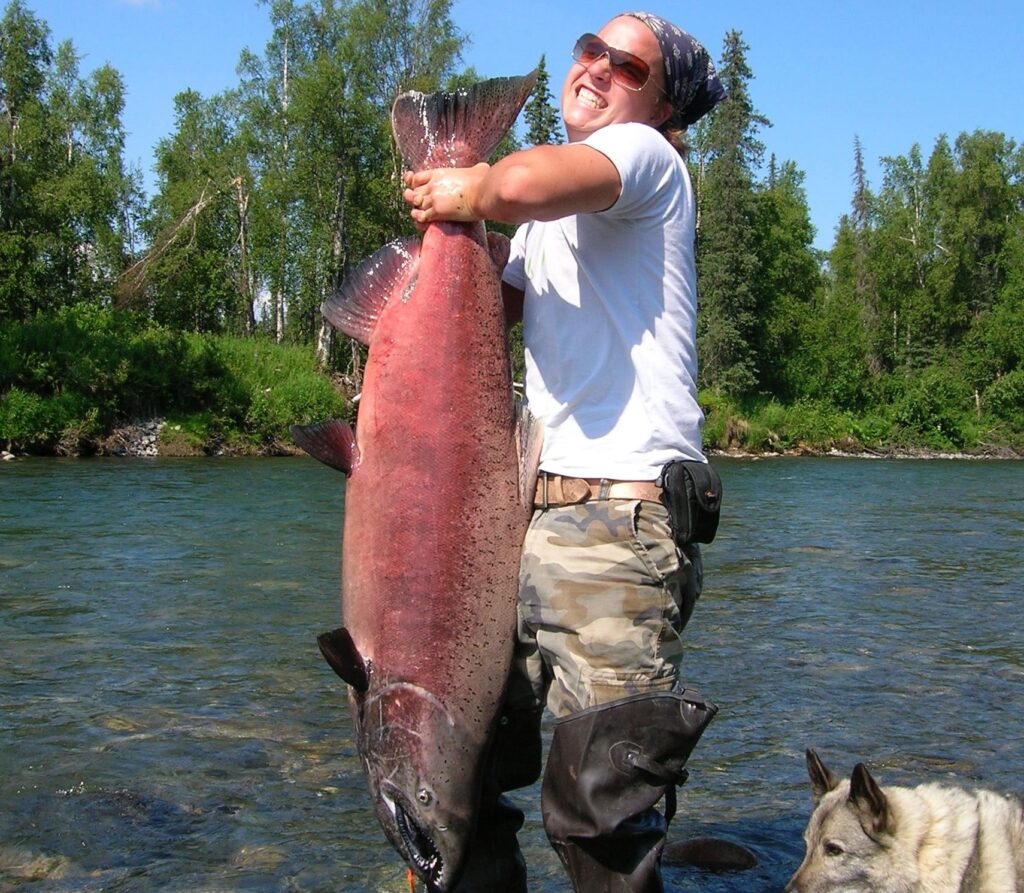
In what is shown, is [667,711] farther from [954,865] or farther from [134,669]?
[134,669]

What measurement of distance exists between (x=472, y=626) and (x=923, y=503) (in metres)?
19.4

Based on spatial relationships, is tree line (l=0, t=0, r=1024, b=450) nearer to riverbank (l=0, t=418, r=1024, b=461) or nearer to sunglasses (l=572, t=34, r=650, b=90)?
riverbank (l=0, t=418, r=1024, b=461)

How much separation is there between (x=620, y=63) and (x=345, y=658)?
1.67m

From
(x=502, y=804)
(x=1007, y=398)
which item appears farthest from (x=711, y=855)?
(x=1007, y=398)

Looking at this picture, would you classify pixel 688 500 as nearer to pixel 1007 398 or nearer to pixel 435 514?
pixel 435 514

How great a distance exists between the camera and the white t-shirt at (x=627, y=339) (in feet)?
9.00

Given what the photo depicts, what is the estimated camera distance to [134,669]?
6.79 m

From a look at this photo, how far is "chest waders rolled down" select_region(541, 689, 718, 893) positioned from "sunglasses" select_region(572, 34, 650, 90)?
5.10 ft

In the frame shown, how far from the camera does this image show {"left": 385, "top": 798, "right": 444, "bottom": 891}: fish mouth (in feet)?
9.20

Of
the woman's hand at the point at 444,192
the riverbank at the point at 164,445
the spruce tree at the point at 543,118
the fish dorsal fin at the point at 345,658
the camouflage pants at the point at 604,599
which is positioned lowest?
the riverbank at the point at 164,445

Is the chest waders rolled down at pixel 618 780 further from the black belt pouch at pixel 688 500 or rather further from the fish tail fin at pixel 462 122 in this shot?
the fish tail fin at pixel 462 122

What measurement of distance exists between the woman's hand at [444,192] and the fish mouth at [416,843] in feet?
4.85

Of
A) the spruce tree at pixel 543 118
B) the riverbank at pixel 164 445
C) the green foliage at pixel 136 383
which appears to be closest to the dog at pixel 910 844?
the riverbank at pixel 164 445

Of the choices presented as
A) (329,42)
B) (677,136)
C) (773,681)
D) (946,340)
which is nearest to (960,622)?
(773,681)
